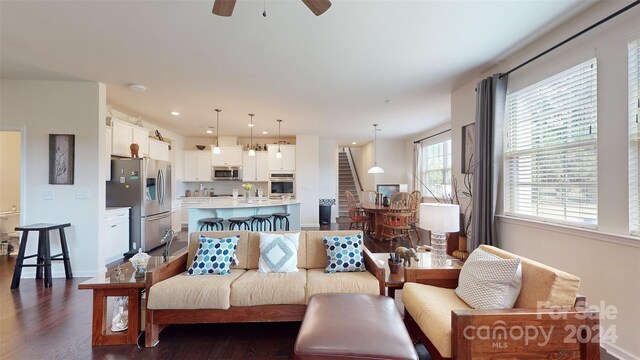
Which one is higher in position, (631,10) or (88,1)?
(88,1)

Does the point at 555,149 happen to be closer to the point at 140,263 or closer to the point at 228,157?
the point at 140,263

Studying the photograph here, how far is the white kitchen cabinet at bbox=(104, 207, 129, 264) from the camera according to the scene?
3961 mm

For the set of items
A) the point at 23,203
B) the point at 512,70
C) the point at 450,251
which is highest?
the point at 512,70

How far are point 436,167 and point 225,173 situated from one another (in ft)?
19.0

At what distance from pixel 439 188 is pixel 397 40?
501 cm

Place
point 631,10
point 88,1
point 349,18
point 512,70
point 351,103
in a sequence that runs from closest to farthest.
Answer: point 631,10
point 88,1
point 349,18
point 512,70
point 351,103

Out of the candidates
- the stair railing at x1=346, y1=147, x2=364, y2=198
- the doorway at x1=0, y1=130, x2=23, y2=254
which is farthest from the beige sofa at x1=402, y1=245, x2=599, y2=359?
the stair railing at x1=346, y1=147, x2=364, y2=198

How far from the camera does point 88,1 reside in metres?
1.98

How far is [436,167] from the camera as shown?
6.86m

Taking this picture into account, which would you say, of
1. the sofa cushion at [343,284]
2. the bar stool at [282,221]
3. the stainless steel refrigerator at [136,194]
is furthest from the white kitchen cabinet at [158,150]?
the sofa cushion at [343,284]

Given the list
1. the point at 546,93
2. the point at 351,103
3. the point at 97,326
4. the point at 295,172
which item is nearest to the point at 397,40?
the point at 546,93

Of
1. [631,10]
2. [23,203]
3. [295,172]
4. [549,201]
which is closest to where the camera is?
[631,10]

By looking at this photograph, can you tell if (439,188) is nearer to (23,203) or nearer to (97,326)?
(97,326)

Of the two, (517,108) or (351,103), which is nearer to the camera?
(517,108)
